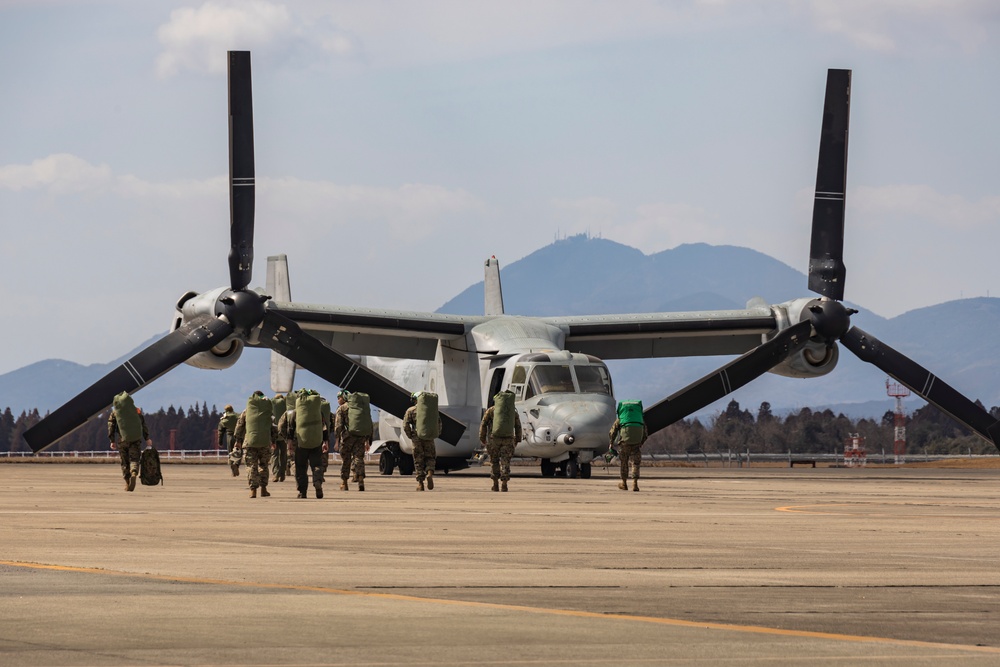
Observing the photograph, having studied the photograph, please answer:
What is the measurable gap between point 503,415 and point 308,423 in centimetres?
456

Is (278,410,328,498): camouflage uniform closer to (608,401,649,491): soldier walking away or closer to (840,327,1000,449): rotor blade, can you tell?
(608,401,649,491): soldier walking away

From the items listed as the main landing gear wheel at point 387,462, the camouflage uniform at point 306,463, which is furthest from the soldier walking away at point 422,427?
the main landing gear wheel at point 387,462

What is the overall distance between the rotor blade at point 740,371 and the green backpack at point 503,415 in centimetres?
939

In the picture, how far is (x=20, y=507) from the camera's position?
20.3m

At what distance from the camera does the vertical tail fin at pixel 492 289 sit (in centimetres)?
4697

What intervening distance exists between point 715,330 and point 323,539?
26.3 metres

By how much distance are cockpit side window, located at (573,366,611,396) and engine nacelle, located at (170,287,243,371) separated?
24.5 feet

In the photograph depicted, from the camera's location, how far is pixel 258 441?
23922 mm

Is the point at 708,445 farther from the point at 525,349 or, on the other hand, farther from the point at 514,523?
the point at 514,523

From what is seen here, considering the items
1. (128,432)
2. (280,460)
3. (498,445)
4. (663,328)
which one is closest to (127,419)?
(128,432)

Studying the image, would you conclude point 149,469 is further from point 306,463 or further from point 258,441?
point 306,463

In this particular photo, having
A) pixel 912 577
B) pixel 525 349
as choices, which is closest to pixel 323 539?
pixel 912 577

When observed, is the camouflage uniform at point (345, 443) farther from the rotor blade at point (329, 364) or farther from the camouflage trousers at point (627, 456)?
the rotor blade at point (329, 364)

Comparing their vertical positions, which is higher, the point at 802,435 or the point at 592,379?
the point at 592,379
